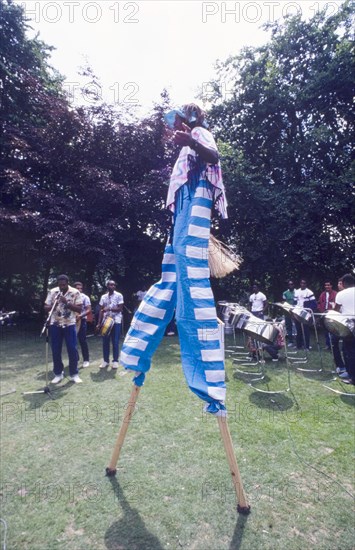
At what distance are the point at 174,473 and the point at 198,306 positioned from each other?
1.82 metres

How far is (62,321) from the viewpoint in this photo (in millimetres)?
6492

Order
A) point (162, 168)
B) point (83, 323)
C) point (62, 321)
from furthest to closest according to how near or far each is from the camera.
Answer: point (162, 168) < point (83, 323) < point (62, 321)

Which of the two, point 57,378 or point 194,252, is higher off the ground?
point 194,252

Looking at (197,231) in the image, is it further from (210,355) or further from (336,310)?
(336,310)

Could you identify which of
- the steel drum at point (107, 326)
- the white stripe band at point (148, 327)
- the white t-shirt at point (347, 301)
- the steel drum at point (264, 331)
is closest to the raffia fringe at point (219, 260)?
the white stripe band at point (148, 327)

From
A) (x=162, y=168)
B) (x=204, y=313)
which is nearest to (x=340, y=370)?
(x=204, y=313)

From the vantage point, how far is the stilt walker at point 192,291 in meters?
2.43

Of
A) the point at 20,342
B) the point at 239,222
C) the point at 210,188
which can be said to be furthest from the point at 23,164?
the point at 210,188

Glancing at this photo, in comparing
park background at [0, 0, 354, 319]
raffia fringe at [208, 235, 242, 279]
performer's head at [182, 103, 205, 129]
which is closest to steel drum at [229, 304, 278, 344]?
raffia fringe at [208, 235, 242, 279]

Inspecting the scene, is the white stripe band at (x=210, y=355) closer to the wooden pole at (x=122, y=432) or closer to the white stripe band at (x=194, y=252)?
the white stripe band at (x=194, y=252)

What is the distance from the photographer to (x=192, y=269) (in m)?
2.55

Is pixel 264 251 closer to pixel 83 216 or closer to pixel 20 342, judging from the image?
pixel 83 216

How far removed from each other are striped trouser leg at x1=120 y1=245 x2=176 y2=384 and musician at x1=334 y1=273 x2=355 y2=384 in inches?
140

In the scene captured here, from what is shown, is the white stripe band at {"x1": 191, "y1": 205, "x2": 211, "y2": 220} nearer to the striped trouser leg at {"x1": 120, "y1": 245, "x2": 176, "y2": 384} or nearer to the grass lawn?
the striped trouser leg at {"x1": 120, "y1": 245, "x2": 176, "y2": 384}
